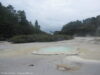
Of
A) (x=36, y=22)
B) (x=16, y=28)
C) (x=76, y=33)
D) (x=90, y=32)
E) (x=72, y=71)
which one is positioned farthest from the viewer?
(x=36, y=22)

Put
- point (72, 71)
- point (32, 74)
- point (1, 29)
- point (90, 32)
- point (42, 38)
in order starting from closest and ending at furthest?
point (32, 74) → point (72, 71) → point (42, 38) → point (1, 29) → point (90, 32)

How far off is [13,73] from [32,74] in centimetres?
59

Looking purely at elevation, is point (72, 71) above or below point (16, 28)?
below

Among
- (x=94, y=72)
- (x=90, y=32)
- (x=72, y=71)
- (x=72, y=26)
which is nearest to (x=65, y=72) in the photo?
(x=72, y=71)

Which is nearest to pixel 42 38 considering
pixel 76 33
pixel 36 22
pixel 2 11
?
pixel 2 11

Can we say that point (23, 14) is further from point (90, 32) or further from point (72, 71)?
point (72, 71)

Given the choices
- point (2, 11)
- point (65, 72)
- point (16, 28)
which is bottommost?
point (65, 72)

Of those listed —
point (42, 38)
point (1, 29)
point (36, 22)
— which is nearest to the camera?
point (42, 38)

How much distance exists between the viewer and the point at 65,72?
5.34 meters

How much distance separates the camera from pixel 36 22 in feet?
184

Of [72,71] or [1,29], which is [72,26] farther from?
[72,71]

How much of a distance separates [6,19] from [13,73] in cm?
2818

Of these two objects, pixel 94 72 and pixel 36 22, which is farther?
pixel 36 22

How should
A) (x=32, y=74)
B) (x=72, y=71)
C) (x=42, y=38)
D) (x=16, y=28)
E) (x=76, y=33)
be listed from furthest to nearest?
(x=76, y=33) < (x=16, y=28) < (x=42, y=38) < (x=72, y=71) < (x=32, y=74)
